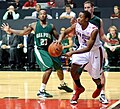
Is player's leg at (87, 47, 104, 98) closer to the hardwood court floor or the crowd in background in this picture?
the hardwood court floor

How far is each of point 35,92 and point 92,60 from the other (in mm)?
1903

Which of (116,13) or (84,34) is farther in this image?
(116,13)

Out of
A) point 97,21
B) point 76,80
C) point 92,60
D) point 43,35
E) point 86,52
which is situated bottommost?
point 76,80

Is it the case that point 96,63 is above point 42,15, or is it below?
below

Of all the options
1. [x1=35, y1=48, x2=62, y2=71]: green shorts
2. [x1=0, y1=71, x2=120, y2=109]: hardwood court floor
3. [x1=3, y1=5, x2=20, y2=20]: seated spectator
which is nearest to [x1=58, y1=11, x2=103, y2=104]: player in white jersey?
[x1=0, y1=71, x2=120, y2=109]: hardwood court floor

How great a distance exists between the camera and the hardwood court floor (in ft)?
23.0

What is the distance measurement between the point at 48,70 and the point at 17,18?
21.1 ft

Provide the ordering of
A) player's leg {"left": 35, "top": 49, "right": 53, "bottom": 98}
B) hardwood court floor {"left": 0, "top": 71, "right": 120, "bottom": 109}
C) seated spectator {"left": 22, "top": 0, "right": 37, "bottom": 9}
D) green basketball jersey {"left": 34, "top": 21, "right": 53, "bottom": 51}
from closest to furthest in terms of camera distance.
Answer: hardwood court floor {"left": 0, "top": 71, "right": 120, "bottom": 109}
player's leg {"left": 35, "top": 49, "right": 53, "bottom": 98}
green basketball jersey {"left": 34, "top": 21, "right": 53, "bottom": 51}
seated spectator {"left": 22, "top": 0, "right": 37, "bottom": 9}

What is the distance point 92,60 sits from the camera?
6.99 metres

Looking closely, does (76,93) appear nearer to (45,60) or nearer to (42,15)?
(45,60)

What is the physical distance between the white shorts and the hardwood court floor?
56cm

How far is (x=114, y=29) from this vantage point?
1228 cm

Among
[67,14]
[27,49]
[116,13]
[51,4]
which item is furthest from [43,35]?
[51,4]

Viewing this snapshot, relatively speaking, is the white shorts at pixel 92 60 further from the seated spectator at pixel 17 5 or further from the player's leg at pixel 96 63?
the seated spectator at pixel 17 5
